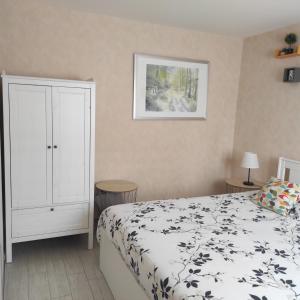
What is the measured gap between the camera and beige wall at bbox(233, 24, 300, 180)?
129 inches

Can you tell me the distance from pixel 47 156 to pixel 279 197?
2.12 m

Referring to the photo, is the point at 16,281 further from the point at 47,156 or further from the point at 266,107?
the point at 266,107

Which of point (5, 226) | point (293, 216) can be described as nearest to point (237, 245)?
point (293, 216)

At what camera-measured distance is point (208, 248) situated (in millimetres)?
1862

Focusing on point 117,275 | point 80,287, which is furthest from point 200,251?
point 80,287

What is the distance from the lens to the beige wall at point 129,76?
2934mm

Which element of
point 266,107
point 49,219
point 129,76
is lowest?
point 49,219

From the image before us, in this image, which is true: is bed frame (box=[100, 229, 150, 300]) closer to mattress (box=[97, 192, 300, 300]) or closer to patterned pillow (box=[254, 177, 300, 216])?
mattress (box=[97, 192, 300, 300])

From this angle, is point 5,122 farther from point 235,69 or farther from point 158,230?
point 235,69

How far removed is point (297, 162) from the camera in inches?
123

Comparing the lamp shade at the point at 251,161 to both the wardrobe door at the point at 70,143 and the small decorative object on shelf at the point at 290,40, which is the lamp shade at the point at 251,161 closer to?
the small decorative object on shelf at the point at 290,40

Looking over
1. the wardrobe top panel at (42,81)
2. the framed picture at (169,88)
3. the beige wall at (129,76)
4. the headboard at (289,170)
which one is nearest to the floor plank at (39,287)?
the beige wall at (129,76)

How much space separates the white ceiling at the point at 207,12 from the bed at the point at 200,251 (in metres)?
1.83

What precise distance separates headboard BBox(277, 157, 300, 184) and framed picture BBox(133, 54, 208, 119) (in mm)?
1145
